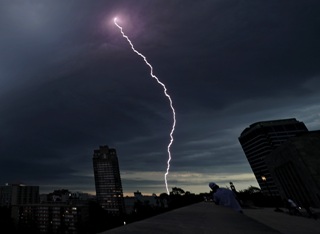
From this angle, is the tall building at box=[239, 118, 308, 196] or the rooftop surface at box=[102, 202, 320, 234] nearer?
the rooftop surface at box=[102, 202, 320, 234]

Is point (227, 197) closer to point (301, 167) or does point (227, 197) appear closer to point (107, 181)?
point (301, 167)

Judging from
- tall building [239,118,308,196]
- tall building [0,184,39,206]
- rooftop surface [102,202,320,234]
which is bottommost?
rooftop surface [102,202,320,234]

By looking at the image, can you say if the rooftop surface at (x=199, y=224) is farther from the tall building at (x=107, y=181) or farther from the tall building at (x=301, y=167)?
the tall building at (x=107, y=181)

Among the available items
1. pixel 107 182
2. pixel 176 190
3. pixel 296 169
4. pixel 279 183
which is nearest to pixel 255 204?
pixel 296 169

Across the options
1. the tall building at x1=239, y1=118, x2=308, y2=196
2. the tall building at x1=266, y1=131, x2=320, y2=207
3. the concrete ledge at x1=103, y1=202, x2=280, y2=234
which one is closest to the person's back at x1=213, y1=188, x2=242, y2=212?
the concrete ledge at x1=103, y1=202, x2=280, y2=234

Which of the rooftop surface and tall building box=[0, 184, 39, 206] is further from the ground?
tall building box=[0, 184, 39, 206]

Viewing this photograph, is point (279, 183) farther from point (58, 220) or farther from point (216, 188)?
point (58, 220)

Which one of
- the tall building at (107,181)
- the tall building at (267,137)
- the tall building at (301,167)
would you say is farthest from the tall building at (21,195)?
the tall building at (301,167)

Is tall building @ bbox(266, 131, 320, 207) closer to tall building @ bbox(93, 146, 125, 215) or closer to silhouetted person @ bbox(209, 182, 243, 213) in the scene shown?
silhouetted person @ bbox(209, 182, 243, 213)

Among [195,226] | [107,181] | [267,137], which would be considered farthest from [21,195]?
→ [195,226]
